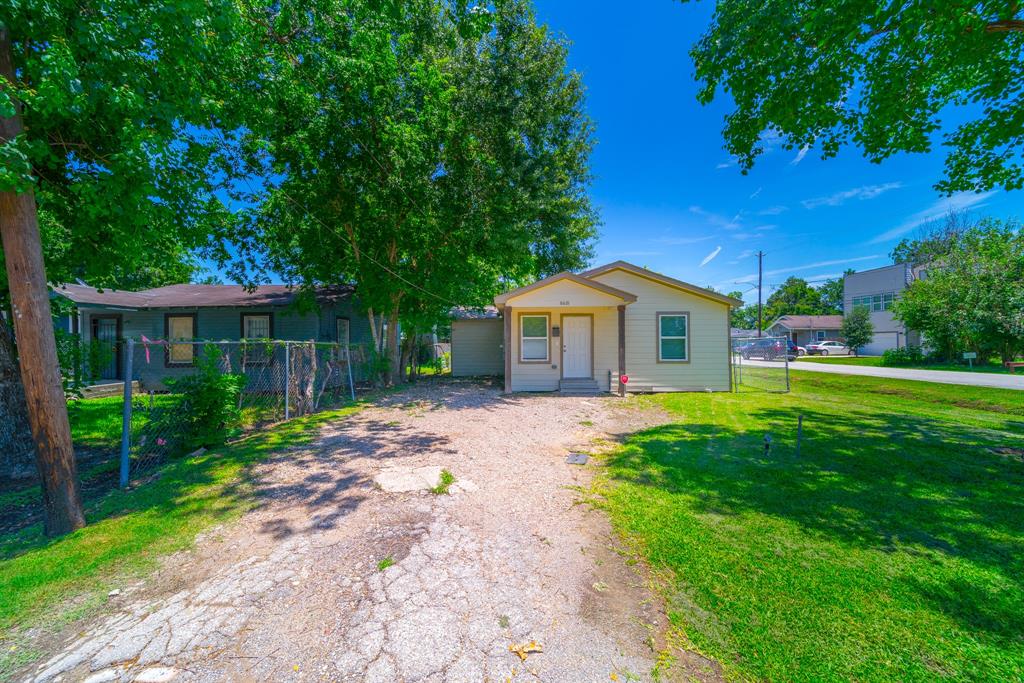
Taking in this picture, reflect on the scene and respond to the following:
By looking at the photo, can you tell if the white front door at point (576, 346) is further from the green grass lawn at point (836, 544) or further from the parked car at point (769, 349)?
the parked car at point (769, 349)

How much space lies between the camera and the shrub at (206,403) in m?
5.67

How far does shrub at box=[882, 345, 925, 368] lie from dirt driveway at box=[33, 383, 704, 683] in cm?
2790

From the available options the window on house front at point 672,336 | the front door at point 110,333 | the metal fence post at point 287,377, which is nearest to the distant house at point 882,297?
the window on house front at point 672,336

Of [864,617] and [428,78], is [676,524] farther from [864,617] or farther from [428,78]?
[428,78]

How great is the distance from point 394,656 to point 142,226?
5254mm

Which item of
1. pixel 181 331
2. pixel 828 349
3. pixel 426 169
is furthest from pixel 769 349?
pixel 181 331

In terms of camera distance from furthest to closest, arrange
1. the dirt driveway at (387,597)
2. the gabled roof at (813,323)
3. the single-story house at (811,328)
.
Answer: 1. the single-story house at (811,328)
2. the gabled roof at (813,323)
3. the dirt driveway at (387,597)

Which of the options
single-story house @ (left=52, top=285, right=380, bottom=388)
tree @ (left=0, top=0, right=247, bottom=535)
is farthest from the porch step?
tree @ (left=0, top=0, right=247, bottom=535)

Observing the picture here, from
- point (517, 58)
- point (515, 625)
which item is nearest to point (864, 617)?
point (515, 625)

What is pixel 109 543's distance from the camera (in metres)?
3.29

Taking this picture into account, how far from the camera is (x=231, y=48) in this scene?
4965mm

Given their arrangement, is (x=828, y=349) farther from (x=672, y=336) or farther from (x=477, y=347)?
(x=477, y=347)

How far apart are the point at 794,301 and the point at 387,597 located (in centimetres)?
8594

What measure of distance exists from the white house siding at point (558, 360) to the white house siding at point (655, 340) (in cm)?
16
